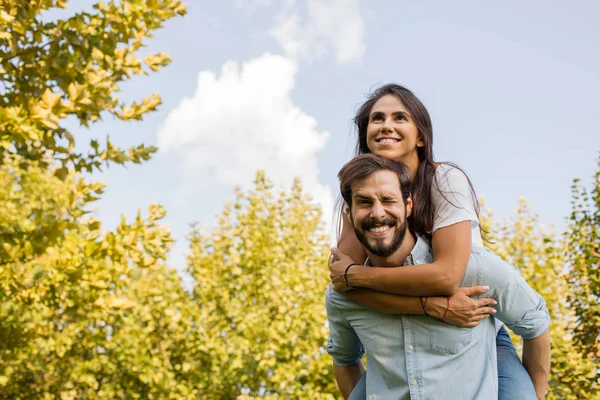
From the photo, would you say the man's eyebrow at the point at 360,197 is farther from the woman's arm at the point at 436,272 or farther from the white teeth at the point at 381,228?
the woman's arm at the point at 436,272

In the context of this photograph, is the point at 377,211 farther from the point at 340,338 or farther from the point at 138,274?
the point at 138,274

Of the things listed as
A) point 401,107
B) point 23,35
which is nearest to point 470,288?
point 401,107

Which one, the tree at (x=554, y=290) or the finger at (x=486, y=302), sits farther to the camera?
the tree at (x=554, y=290)

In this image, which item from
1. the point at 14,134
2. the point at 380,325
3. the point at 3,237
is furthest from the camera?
the point at 3,237

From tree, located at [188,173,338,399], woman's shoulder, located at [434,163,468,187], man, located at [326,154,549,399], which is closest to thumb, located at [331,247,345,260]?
man, located at [326,154,549,399]

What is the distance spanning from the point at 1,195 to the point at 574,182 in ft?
28.9

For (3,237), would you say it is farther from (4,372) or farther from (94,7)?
(4,372)

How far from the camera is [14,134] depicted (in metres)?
4.03

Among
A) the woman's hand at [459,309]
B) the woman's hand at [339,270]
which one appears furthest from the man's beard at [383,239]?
the woman's hand at [459,309]

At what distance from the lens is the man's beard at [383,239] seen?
7.52 feet

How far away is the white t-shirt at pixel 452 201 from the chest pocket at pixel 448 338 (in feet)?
0.93

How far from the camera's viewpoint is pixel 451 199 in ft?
7.77

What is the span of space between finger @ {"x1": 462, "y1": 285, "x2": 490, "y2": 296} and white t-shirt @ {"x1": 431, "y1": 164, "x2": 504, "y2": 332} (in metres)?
0.23

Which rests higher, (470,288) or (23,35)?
(23,35)
